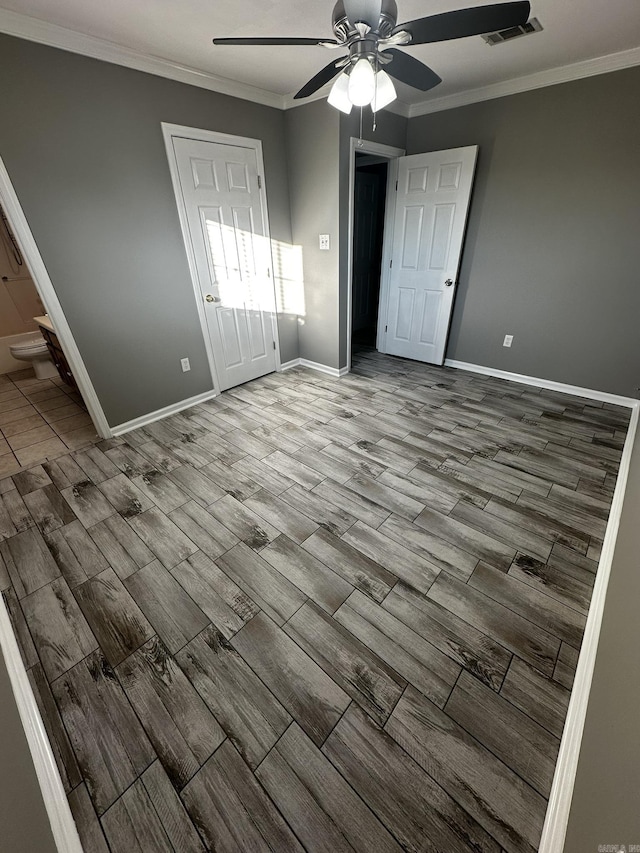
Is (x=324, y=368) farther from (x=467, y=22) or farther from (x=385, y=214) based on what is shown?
(x=467, y=22)

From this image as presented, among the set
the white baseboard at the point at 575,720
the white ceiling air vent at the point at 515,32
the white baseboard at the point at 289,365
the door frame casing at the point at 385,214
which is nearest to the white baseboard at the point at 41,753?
the white baseboard at the point at 575,720

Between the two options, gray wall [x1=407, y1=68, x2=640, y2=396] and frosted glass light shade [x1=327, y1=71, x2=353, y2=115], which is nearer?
frosted glass light shade [x1=327, y1=71, x2=353, y2=115]

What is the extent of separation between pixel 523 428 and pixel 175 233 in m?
3.31

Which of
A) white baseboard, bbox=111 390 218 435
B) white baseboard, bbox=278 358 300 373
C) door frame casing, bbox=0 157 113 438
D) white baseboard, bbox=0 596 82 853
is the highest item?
door frame casing, bbox=0 157 113 438

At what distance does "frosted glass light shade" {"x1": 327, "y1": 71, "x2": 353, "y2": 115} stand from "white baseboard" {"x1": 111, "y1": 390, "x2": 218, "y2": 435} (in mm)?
2508

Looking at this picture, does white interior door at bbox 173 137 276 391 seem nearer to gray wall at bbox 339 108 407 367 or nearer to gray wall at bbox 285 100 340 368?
gray wall at bbox 285 100 340 368

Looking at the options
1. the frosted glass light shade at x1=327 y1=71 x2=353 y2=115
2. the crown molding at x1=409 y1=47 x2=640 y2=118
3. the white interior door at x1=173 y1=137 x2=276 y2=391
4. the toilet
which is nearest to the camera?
the frosted glass light shade at x1=327 y1=71 x2=353 y2=115

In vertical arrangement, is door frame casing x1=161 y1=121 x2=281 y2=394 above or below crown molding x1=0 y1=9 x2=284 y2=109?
below

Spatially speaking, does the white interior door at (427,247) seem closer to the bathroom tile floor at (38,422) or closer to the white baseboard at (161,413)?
the white baseboard at (161,413)

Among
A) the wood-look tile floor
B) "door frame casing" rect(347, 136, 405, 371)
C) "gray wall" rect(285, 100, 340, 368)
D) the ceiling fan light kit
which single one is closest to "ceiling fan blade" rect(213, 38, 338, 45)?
the ceiling fan light kit

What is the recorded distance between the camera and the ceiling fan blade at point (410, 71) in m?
1.44

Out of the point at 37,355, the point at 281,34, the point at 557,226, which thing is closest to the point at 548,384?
the point at 557,226

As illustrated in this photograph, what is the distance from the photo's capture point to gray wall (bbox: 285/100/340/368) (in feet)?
9.86

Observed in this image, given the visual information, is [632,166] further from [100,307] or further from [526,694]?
[100,307]
